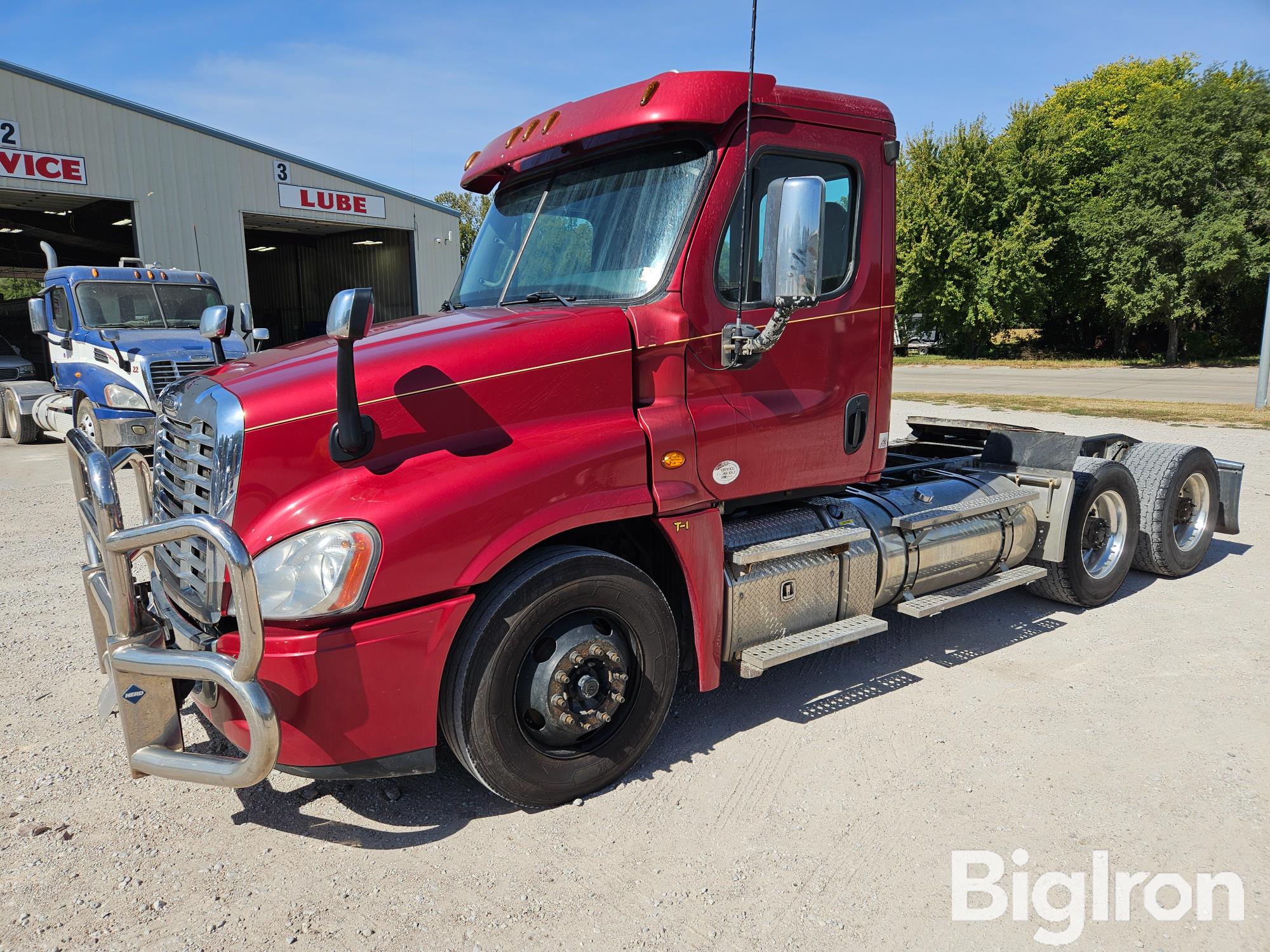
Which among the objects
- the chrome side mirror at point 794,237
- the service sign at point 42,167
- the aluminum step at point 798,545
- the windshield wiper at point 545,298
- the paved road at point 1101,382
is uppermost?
the service sign at point 42,167

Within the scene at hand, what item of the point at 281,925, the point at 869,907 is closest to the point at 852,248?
the point at 869,907

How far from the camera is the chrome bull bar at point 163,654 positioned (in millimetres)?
2520

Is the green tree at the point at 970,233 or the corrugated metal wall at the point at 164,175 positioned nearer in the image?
the corrugated metal wall at the point at 164,175

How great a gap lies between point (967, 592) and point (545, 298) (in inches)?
111

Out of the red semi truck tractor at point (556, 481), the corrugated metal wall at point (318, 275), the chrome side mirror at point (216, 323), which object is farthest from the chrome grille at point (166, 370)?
the corrugated metal wall at point (318, 275)

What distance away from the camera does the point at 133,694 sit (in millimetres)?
2912

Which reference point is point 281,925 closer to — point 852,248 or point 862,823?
point 862,823

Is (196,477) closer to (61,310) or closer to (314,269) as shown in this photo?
(61,310)

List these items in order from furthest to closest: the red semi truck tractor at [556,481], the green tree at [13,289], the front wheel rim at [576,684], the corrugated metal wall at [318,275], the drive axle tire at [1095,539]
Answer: the green tree at [13,289], the corrugated metal wall at [318,275], the drive axle tire at [1095,539], the front wheel rim at [576,684], the red semi truck tractor at [556,481]

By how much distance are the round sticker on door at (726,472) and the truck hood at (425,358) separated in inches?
25.8

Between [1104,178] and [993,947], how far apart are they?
1509 inches

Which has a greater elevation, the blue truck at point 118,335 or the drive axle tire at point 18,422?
the blue truck at point 118,335

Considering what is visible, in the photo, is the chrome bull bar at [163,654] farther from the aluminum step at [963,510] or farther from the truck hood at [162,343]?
the truck hood at [162,343]

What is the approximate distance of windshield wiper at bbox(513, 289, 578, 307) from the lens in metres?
3.61
